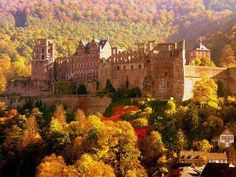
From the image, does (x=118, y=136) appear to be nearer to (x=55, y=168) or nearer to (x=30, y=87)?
(x=55, y=168)

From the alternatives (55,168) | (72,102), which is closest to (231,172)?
(55,168)

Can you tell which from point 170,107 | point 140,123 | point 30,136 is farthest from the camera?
point 30,136

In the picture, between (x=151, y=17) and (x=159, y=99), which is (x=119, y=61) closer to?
(x=159, y=99)

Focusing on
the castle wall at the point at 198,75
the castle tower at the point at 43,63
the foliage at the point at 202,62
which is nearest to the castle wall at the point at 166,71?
the castle wall at the point at 198,75

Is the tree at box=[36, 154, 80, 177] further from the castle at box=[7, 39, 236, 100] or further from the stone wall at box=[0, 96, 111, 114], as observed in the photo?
the castle at box=[7, 39, 236, 100]

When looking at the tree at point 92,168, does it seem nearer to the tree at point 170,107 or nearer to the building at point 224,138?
the building at point 224,138

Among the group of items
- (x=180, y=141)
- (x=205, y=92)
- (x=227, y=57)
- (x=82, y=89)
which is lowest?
(x=180, y=141)
